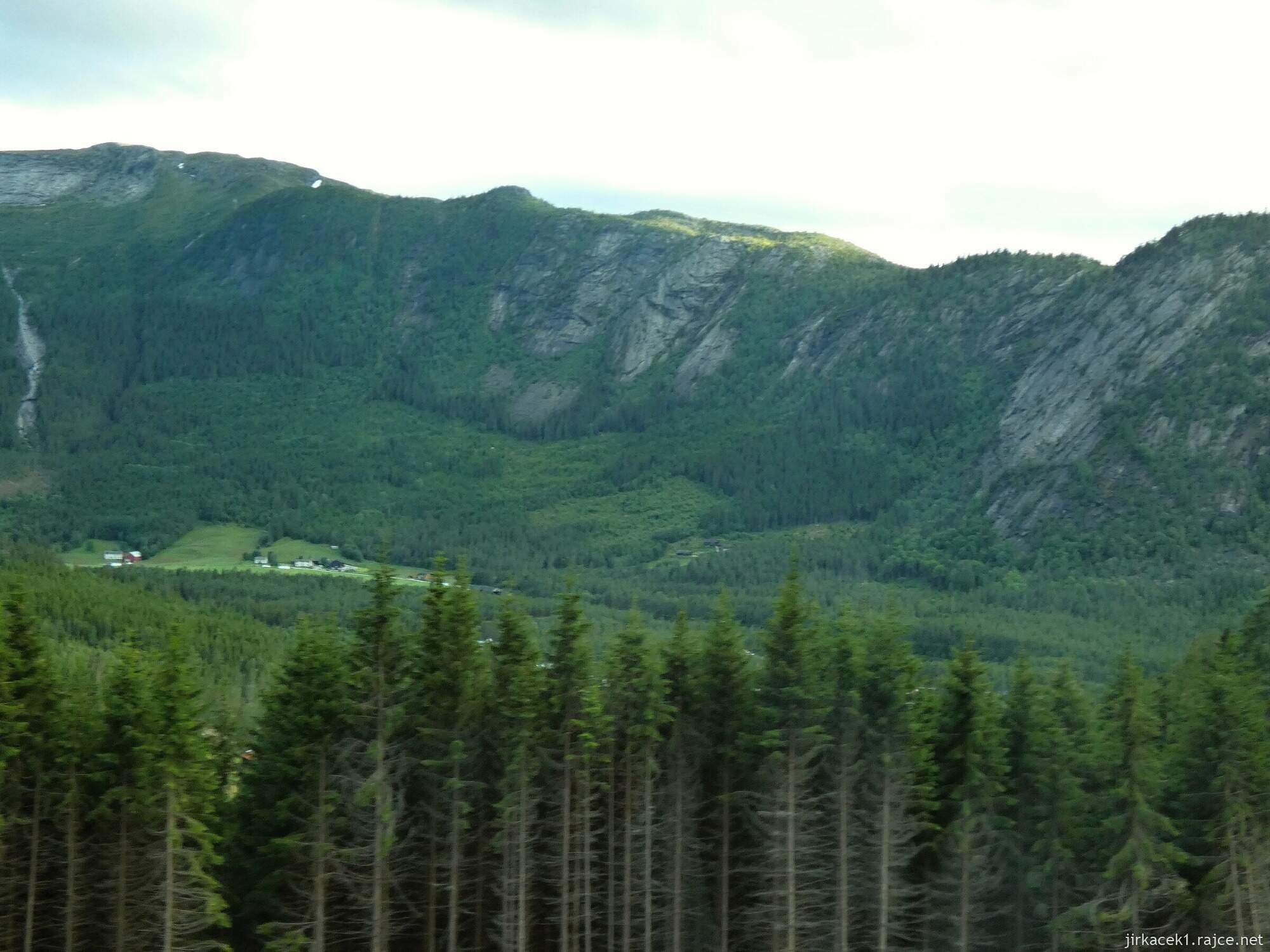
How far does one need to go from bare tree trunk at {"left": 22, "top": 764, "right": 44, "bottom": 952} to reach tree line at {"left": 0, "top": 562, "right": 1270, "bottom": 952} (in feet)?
0.51

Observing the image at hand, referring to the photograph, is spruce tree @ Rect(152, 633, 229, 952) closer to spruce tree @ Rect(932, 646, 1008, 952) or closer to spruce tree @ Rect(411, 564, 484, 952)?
spruce tree @ Rect(411, 564, 484, 952)

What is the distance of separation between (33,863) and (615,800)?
63.9 ft

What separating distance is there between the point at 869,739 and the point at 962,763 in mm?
3987

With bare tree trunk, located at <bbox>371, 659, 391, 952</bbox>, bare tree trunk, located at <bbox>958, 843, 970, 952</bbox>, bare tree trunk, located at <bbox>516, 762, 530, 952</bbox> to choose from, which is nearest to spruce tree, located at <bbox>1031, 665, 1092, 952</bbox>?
bare tree trunk, located at <bbox>958, 843, 970, 952</bbox>

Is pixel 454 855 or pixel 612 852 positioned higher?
pixel 454 855

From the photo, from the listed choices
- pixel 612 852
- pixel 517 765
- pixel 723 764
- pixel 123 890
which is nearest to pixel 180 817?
pixel 123 890

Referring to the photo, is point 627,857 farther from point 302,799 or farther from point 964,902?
point 964,902

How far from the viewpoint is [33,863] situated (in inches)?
1880

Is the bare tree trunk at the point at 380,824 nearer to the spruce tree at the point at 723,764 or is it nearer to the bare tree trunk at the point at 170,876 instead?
the bare tree trunk at the point at 170,876

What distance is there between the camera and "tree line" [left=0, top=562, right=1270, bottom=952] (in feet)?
157

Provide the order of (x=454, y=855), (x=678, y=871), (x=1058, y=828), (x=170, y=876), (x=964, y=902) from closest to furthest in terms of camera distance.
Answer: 1. (x=170, y=876)
2. (x=964, y=902)
3. (x=454, y=855)
4. (x=1058, y=828)
5. (x=678, y=871)

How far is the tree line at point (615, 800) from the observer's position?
47781 mm

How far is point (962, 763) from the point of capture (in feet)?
172

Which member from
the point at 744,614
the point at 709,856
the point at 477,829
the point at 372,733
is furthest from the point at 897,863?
the point at 744,614
